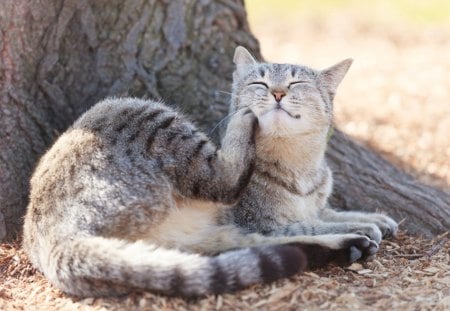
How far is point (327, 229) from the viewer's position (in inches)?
170

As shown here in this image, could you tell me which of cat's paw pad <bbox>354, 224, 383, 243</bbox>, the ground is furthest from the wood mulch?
cat's paw pad <bbox>354, 224, 383, 243</bbox>

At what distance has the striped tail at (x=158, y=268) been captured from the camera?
11.0 feet

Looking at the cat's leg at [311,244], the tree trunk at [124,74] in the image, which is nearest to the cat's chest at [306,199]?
the cat's leg at [311,244]

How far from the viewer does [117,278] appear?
11.2ft

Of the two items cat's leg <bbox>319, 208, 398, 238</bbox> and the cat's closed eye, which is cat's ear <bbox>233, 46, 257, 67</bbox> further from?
cat's leg <bbox>319, 208, 398, 238</bbox>

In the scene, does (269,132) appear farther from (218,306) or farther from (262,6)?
(262,6)

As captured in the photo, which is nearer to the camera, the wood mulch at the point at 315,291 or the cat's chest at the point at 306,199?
the wood mulch at the point at 315,291

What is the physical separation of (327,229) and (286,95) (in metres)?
0.88

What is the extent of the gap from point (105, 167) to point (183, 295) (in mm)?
873

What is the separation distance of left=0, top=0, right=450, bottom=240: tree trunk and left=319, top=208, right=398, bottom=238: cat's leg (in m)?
0.32

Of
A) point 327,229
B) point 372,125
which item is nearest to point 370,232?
point 327,229

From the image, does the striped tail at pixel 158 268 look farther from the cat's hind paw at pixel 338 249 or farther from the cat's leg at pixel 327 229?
the cat's leg at pixel 327 229

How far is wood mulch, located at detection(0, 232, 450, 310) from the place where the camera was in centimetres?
348

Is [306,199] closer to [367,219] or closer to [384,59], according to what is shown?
[367,219]
